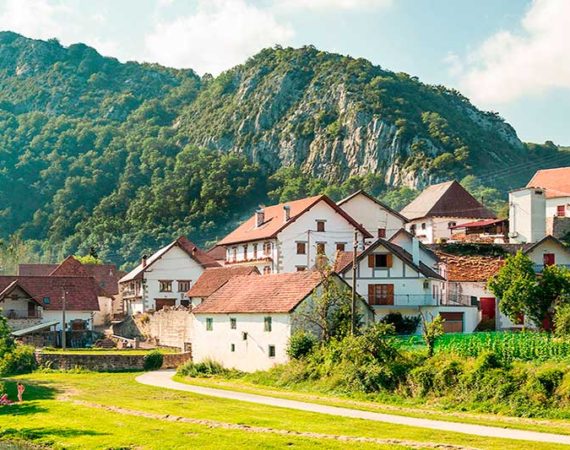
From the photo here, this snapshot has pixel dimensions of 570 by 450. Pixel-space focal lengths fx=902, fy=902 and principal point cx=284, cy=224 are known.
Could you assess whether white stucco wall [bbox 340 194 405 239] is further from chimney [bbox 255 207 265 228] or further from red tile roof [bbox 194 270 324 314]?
red tile roof [bbox 194 270 324 314]

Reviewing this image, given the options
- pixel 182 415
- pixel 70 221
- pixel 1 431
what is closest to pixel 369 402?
pixel 182 415

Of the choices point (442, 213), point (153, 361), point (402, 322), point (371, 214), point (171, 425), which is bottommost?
point (153, 361)

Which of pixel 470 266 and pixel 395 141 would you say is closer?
pixel 470 266

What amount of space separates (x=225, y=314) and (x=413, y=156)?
118174 millimetres

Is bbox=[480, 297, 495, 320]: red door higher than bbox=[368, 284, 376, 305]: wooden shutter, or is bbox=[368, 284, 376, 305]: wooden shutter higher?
bbox=[368, 284, 376, 305]: wooden shutter

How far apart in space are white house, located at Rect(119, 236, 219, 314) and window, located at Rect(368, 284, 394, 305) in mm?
31933

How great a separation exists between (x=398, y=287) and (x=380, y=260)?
2.13 metres

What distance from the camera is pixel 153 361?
61.0 m

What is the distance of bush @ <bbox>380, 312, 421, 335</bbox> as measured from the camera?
191 ft

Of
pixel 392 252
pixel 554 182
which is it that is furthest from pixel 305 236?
pixel 554 182

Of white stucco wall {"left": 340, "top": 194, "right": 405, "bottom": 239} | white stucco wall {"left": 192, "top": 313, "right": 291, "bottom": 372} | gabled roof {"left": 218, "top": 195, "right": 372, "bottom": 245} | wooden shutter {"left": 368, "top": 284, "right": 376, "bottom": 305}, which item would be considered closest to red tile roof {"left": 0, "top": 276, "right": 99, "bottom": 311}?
gabled roof {"left": 218, "top": 195, "right": 372, "bottom": 245}

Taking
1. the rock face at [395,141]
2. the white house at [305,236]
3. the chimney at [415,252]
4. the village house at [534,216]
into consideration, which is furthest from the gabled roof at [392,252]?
the rock face at [395,141]

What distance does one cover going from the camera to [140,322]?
78.5m

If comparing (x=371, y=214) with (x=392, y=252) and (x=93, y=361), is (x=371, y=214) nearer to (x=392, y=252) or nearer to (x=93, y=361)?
(x=392, y=252)
